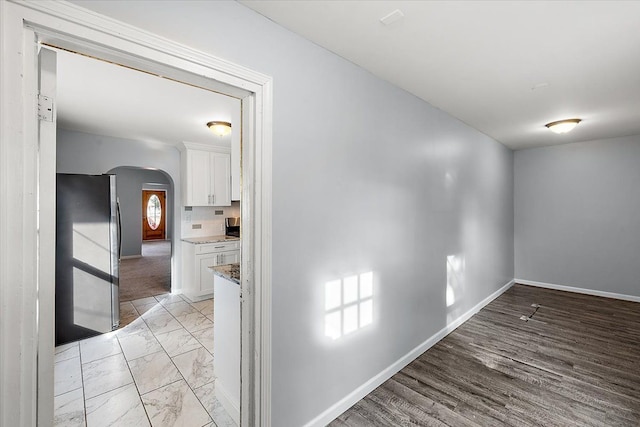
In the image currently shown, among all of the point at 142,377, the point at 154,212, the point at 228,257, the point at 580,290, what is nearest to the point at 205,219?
the point at 228,257

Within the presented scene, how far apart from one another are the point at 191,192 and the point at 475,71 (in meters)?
4.39

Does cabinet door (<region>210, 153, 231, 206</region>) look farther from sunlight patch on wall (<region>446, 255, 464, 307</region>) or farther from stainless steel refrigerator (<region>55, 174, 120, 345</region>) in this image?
sunlight patch on wall (<region>446, 255, 464, 307</region>)

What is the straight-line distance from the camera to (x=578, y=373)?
101 inches

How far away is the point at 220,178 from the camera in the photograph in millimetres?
5195

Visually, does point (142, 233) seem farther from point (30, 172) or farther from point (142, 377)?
point (30, 172)

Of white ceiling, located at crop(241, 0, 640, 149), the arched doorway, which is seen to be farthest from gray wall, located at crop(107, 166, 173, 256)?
white ceiling, located at crop(241, 0, 640, 149)

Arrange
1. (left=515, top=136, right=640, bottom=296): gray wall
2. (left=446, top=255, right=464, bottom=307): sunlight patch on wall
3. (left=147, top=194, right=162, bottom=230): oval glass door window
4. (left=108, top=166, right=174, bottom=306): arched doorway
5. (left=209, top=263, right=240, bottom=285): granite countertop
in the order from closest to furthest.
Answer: (left=209, top=263, right=240, bottom=285): granite countertop
(left=446, top=255, right=464, bottom=307): sunlight patch on wall
(left=515, top=136, right=640, bottom=296): gray wall
(left=108, top=166, right=174, bottom=306): arched doorway
(left=147, top=194, right=162, bottom=230): oval glass door window

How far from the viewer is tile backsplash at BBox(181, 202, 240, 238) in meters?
5.10

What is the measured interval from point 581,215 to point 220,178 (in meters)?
6.41

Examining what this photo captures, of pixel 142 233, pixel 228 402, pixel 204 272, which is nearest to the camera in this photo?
pixel 228 402

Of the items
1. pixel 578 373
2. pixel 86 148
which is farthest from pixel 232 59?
pixel 86 148

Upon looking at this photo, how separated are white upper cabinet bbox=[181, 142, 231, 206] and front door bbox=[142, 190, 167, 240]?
7.40m

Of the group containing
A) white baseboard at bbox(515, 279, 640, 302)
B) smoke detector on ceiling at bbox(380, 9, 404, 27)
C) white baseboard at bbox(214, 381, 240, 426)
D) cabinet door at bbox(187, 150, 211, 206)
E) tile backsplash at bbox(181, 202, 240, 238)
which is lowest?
white baseboard at bbox(214, 381, 240, 426)

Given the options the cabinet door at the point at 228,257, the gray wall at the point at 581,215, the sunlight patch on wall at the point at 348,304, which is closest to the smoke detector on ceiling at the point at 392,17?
the sunlight patch on wall at the point at 348,304
